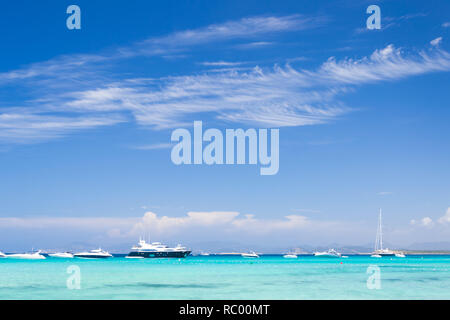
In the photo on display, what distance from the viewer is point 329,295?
41.0 meters

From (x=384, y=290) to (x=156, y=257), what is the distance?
374ft
